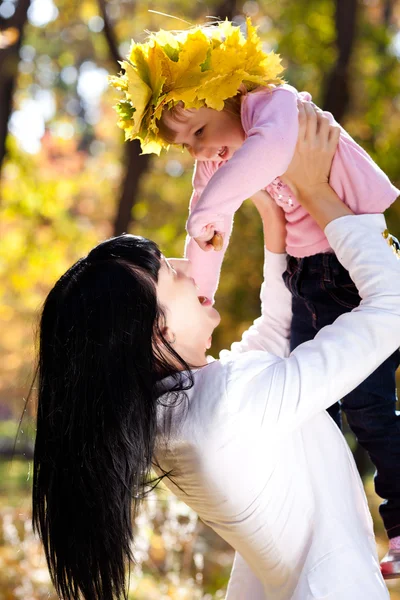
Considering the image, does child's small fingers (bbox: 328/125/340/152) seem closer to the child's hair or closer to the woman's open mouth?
the child's hair

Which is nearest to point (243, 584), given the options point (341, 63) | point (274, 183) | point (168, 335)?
point (168, 335)

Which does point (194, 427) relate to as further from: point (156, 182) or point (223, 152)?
point (156, 182)

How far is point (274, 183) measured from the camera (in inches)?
93.9

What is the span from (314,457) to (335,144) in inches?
33.2

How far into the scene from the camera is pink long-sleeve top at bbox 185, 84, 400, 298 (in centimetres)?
206

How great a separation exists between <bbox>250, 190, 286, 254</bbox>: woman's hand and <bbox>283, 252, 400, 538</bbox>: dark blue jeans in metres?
0.09

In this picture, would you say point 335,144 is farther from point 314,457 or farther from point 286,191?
point 314,457

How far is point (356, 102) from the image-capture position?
895 cm

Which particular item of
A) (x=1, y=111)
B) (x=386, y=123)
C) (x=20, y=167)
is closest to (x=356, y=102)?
(x=386, y=123)

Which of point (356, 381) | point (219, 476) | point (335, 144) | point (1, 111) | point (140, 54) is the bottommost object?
point (219, 476)

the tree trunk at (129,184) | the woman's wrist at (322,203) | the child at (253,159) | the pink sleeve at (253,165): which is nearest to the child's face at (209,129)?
the child at (253,159)

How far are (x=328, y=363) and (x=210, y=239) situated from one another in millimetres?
529

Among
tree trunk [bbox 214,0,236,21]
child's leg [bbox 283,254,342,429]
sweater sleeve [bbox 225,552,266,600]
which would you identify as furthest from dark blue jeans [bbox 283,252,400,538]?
tree trunk [bbox 214,0,236,21]

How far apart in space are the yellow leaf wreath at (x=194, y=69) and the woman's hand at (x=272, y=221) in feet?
1.10
